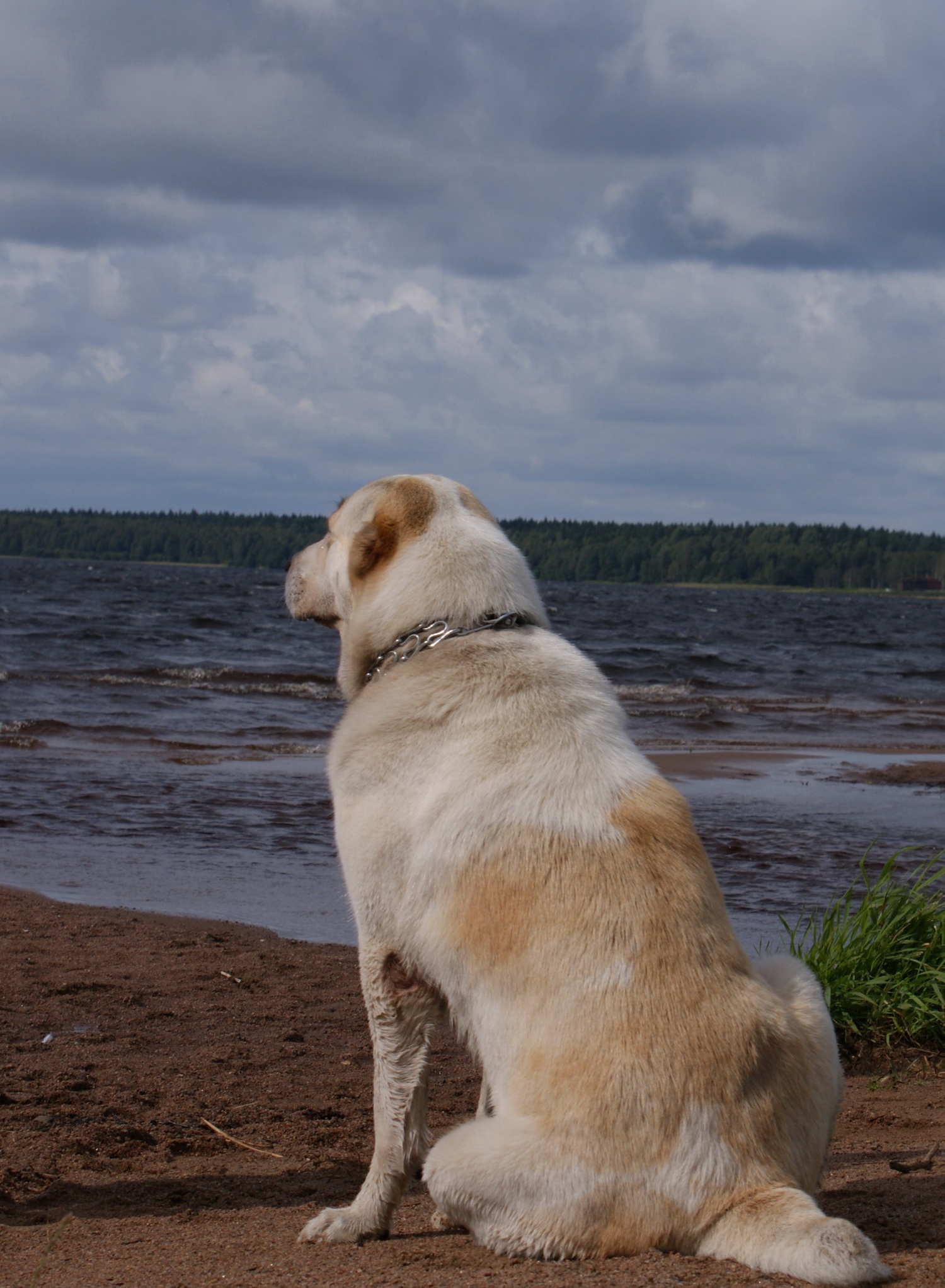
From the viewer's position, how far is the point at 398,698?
3.41 metres

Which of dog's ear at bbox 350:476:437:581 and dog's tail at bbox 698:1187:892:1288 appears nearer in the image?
dog's tail at bbox 698:1187:892:1288

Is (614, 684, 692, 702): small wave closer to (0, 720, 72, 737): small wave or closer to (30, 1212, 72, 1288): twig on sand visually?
(0, 720, 72, 737): small wave

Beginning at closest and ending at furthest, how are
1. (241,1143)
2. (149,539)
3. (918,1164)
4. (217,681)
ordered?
(918,1164), (241,1143), (217,681), (149,539)

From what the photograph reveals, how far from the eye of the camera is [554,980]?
9.35 ft

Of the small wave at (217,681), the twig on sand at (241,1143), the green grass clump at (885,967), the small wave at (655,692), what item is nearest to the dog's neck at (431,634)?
the twig on sand at (241,1143)

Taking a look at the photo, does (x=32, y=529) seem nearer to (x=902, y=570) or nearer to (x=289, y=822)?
(x=902, y=570)

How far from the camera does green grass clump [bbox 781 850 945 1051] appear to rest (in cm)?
540

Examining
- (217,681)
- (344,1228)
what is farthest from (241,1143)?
(217,681)

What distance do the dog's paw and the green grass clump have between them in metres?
2.64

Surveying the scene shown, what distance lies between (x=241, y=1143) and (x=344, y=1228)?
122 cm

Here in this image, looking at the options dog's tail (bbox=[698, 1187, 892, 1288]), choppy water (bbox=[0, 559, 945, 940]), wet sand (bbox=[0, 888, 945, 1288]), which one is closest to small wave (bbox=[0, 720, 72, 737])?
choppy water (bbox=[0, 559, 945, 940])

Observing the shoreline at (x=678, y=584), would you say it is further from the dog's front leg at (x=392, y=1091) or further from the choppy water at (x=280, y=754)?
the dog's front leg at (x=392, y=1091)

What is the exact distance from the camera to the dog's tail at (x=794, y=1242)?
8.51ft

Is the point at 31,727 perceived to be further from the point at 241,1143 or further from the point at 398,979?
the point at 398,979
